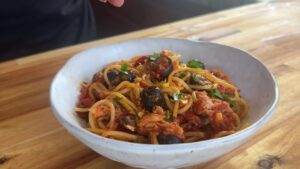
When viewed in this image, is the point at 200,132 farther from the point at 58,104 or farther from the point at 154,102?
the point at 58,104

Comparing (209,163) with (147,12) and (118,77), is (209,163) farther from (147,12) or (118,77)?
(147,12)

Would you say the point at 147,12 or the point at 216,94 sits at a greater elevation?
the point at 216,94

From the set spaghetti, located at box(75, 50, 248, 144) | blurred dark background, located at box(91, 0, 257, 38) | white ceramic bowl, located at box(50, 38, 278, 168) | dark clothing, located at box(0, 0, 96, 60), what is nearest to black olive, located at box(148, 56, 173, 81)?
spaghetti, located at box(75, 50, 248, 144)

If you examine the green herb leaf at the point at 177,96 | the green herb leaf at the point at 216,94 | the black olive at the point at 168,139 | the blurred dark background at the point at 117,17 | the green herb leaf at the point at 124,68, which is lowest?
the blurred dark background at the point at 117,17

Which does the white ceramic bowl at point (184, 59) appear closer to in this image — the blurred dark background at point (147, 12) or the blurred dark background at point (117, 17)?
the blurred dark background at point (117, 17)

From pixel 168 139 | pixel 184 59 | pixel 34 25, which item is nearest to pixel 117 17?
pixel 34 25

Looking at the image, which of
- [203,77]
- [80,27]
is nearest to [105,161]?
[203,77]

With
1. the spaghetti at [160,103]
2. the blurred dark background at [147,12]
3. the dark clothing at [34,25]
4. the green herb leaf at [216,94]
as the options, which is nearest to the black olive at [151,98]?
the spaghetti at [160,103]
